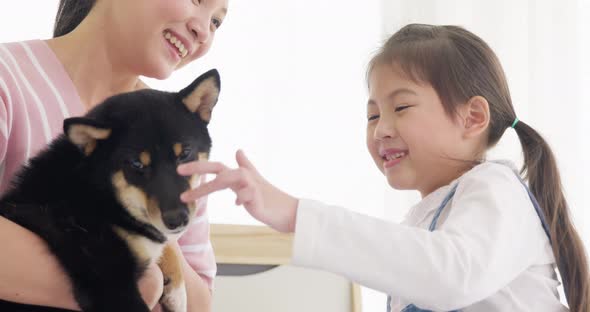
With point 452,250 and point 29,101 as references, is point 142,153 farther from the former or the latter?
point 452,250

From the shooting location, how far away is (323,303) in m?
1.97

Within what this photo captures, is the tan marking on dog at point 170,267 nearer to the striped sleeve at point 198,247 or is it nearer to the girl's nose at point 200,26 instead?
the striped sleeve at point 198,247

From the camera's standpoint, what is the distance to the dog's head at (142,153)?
0.82 metres

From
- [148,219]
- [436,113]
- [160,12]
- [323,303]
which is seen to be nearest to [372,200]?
[323,303]

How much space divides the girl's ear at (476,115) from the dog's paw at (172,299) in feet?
2.23

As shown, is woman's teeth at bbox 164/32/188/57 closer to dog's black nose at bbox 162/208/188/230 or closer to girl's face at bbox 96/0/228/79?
girl's face at bbox 96/0/228/79

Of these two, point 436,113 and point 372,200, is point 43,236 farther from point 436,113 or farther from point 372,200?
point 372,200

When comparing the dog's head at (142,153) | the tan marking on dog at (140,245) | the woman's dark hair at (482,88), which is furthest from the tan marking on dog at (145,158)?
the woman's dark hair at (482,88)

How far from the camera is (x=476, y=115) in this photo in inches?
53.7

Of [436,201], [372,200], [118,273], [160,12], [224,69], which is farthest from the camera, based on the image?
[372,200]

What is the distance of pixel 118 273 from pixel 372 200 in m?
1.81

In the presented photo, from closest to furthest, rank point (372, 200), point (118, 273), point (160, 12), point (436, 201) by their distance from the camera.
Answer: point (118, 273)
point (160, 12)
point (436, 201)
point (372, 200)

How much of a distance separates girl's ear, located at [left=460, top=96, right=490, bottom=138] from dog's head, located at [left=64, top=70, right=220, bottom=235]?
660 millimetres

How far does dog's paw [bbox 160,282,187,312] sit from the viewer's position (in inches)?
40.0
